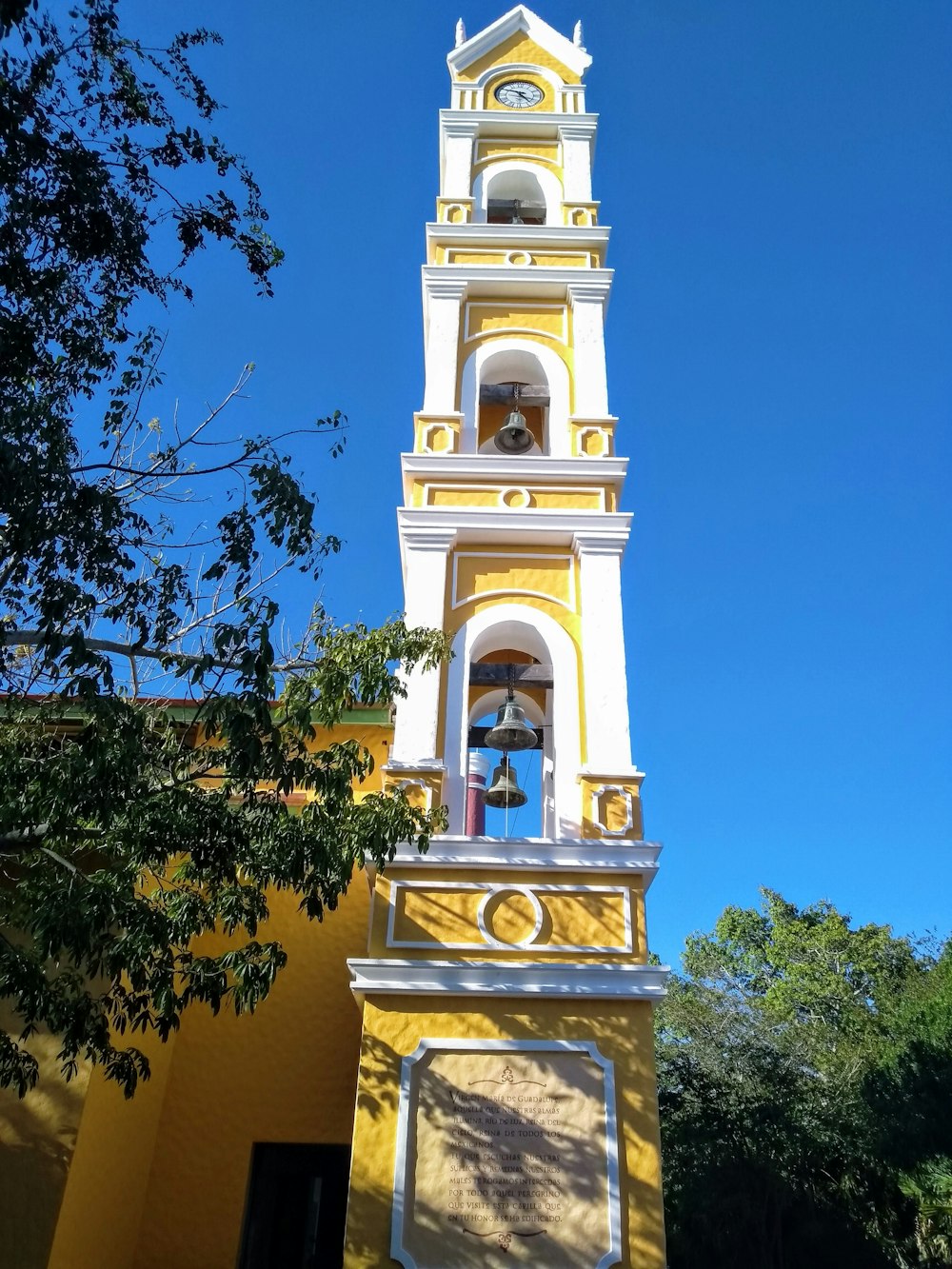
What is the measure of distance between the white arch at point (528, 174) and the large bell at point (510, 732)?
6.09m

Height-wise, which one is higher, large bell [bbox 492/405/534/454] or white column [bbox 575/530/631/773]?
large bell [bbox 492/405/534/454]

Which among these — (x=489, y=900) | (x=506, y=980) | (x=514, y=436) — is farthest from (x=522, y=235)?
(x=506, y=980)

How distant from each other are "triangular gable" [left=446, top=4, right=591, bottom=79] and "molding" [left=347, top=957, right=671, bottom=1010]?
1149 centimetres

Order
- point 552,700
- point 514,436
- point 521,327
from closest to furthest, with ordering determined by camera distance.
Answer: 1. point 552,700
2. point 514,436
3. point 521,327

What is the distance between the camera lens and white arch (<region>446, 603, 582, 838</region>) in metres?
8.12

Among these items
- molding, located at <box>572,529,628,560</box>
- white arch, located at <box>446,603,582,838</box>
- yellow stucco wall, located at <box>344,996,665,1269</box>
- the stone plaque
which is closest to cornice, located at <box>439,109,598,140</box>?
molding, located at <box>572,529,628,560</box>

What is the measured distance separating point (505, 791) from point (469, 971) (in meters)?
2.28

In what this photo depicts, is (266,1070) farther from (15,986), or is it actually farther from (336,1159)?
(15,986)

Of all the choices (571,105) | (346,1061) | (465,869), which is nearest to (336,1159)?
(346,1061)

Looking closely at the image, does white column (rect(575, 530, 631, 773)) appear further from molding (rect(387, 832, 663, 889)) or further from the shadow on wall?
the shadow on wall

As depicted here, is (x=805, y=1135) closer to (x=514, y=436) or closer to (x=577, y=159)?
(x=514, y=436)

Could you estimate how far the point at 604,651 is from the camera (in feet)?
28.6

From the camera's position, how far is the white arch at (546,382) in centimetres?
998

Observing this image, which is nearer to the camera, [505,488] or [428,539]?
[428,539]
